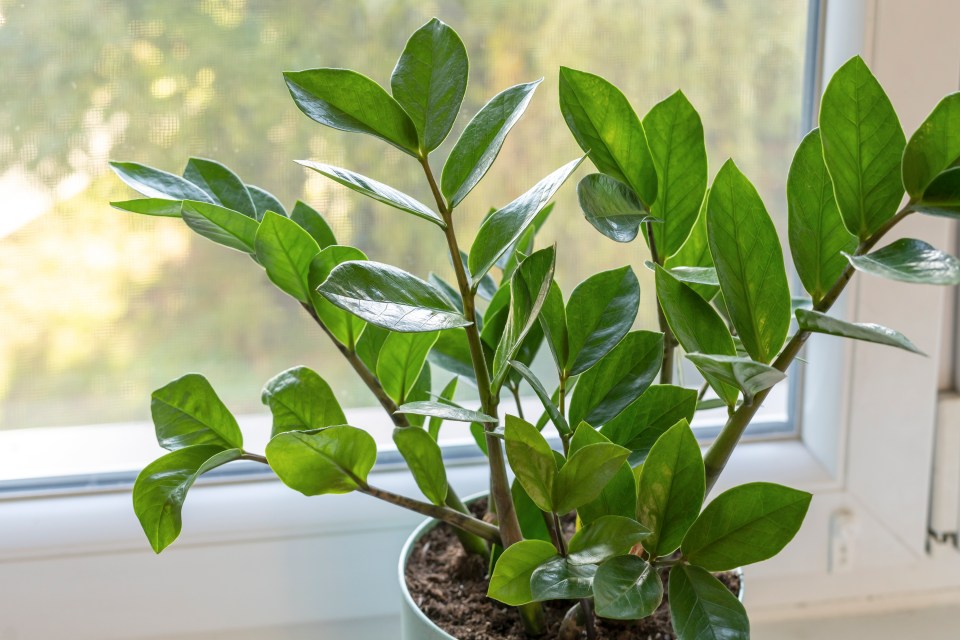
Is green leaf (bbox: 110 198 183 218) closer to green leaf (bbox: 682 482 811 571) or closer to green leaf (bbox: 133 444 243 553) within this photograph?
green leaf (bbox: 133 444 243 553)

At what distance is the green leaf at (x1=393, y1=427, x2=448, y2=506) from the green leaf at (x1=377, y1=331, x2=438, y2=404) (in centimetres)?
7

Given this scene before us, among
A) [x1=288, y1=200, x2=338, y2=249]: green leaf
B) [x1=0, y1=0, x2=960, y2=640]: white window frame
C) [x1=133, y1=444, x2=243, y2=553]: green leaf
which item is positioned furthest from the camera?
[x1=0, y1=0, x2=960, y2=640]: white window frame

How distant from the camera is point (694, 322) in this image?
405 mm

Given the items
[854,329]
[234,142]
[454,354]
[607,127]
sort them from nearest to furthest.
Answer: [854,329]
[607,127]
[454,354]
[234,142]

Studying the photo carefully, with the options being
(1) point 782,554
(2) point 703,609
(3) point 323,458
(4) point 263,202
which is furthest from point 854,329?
(1) point 782,554

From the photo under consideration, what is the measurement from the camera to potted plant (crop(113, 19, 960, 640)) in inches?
14.5

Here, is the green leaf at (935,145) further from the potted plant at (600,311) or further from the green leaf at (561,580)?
the green leaf at (561,580)

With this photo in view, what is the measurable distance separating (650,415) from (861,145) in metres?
0.17

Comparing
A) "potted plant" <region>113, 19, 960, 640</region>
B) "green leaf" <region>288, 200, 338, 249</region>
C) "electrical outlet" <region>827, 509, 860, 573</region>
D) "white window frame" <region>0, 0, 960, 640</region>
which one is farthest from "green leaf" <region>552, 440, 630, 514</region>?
"electrical outlet" <region>827, 509, 860, 573</region>

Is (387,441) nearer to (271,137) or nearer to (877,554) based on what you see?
(271,137)

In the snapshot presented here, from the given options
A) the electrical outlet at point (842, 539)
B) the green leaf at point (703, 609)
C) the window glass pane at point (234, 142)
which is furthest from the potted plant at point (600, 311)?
the electrical outlet at point (842, 539)

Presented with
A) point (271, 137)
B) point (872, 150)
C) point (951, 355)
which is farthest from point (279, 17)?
point (951, 355)

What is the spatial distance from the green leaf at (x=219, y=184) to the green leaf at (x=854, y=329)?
311mm

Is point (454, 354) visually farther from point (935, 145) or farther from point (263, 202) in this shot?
point (935, 145)
